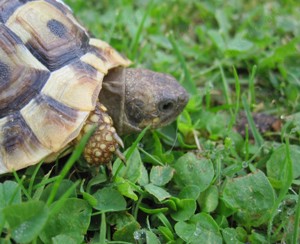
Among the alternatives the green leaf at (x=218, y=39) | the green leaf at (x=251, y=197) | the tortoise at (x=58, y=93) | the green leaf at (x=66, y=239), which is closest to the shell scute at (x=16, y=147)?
the tortoise at (x=58, y=93)

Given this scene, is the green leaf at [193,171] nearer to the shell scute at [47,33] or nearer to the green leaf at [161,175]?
the green leaf at [161,175]

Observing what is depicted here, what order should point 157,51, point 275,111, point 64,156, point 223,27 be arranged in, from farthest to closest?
1. point 223,27
2. point 157,51
3. point 275,111
4. point 64,156

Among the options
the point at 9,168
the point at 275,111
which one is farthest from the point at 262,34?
the point at 9,168

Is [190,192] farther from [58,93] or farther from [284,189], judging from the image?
[58,93]

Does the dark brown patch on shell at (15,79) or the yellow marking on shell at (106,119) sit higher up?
the dark brown patch on shell at (15,79)

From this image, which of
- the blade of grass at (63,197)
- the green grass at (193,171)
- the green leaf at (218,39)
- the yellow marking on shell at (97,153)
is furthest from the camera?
the green leaf at (218,39)

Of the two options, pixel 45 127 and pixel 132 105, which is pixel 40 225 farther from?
pixel 132 105
